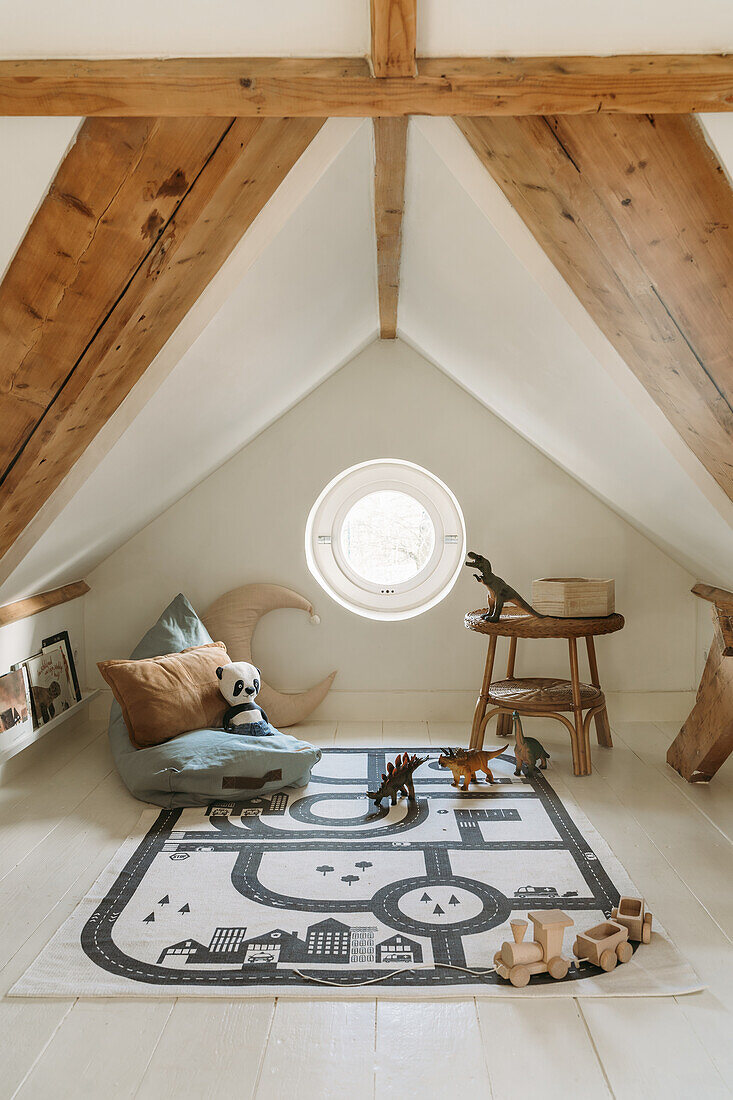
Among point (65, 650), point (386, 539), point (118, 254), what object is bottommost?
point (65, 650)

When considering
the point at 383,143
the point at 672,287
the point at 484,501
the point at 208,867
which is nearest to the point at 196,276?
the point at 383,143

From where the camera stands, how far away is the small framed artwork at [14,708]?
298 centimetres

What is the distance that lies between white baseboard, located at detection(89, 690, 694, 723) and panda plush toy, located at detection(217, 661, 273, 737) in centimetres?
66

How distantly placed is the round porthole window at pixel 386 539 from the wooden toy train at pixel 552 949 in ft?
7.08

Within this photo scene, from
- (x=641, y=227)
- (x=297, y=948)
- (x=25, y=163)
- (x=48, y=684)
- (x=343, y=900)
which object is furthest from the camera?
(x=48, y=684)

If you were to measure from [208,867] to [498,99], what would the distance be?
2072mm

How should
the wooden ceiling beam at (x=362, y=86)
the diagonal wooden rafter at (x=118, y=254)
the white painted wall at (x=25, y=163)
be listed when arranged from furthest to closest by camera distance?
1. the diagonal wooden rafter at (x=118, y=254)
2. the white painted wall at (x=25, y=163)
3. the wooden ceiling beam at (x=362, y=86)

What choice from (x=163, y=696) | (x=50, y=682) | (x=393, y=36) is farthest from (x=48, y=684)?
(x=393, y=36)

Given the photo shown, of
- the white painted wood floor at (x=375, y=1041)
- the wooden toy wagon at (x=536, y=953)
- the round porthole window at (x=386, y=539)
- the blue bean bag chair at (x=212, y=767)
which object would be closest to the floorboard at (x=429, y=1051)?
the white painted wood floor at (x=375, y=1041)

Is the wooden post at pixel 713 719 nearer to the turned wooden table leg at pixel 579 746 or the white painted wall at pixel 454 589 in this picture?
the turned wooden table leg at pixel 579 746

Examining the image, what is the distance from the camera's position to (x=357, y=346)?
380 cm

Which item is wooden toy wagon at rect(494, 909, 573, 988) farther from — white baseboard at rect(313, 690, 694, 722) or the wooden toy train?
white baseboard at rect(313, 690, 694, 722)

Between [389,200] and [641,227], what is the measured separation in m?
0.87

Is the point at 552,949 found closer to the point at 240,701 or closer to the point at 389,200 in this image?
the point at 240,701
